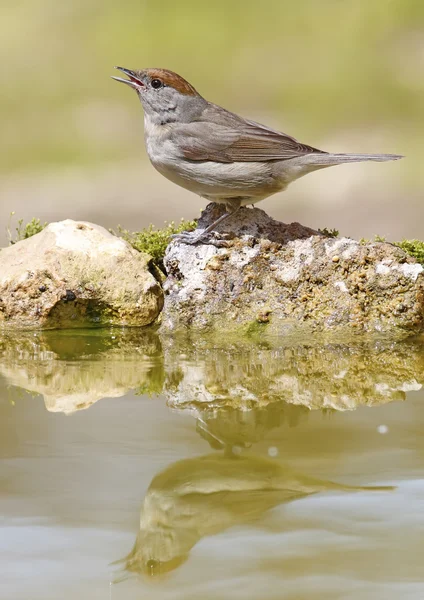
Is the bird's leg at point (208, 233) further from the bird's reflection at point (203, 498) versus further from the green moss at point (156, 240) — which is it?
the bird's reflection at point (203, 498)

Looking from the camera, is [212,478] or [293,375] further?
[293,375]

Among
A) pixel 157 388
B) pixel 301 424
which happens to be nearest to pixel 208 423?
pixel 301 424

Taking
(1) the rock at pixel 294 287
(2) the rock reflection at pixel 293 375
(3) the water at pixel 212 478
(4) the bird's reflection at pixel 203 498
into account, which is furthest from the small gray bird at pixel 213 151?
(4) the bird's reflection at pixel 203 498

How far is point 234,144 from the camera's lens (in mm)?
5738

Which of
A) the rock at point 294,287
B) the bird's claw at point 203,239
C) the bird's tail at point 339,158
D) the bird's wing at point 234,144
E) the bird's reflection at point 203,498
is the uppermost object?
the bird's wing at point 234,144

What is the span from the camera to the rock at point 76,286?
228 inches

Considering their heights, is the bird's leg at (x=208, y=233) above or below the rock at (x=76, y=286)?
above

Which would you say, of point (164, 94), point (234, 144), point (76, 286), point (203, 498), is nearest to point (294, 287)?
point (234, 144)

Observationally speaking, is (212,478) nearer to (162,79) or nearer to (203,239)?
(203,239)

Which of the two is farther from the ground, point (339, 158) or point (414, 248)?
point (339, 158)

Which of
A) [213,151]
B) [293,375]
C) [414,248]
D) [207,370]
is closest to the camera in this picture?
[293,375]

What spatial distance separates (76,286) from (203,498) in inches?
130

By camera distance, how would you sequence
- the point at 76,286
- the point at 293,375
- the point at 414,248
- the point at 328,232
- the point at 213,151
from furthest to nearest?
the point at 414,248 → the point at 328,232 → the point at 76,286 → the point at 213,151 → the point at 293,375

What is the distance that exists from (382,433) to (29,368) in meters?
2.32
